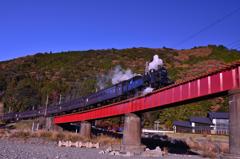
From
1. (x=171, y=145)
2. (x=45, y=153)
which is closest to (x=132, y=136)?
(x=45, y=153)

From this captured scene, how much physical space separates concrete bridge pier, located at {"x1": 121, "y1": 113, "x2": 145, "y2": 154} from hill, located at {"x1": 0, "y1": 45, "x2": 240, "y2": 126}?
3783 centimetres

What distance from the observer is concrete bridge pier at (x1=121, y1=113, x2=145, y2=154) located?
33369mm

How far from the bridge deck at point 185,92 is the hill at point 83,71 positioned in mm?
37130

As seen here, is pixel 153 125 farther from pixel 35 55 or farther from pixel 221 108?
pixel 35 55

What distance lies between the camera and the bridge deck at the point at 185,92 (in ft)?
71.3

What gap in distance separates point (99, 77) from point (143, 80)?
296ft

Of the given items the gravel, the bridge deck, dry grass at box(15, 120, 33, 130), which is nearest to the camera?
the gravel

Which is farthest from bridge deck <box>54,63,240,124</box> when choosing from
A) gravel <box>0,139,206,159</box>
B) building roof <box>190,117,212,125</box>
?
building roof <box>190,117,212,125</box>

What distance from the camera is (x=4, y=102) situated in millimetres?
118938

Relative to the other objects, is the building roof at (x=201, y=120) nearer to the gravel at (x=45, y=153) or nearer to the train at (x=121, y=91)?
the train at (x=121, y=91)

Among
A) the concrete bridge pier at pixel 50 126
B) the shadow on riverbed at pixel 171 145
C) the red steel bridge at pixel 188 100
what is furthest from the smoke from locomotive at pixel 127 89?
the shadow on riverbed at pixel 171 145

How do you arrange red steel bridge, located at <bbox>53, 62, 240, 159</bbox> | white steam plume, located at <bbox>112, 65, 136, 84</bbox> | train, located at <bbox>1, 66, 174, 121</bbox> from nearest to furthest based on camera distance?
red steel bridge, located at <bbox>53, 62, 240, 159</bbox> → train, located at <bbox>1, 66, 174, 121</bbox> → white steam plume, located at <bbox>112, 65, 136, 84</bbox>

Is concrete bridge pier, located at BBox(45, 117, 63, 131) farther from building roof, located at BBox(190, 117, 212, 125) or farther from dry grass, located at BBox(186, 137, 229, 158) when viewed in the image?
building roof, located at BBox(190, 117, 212, 125)

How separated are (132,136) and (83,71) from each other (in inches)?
4433
